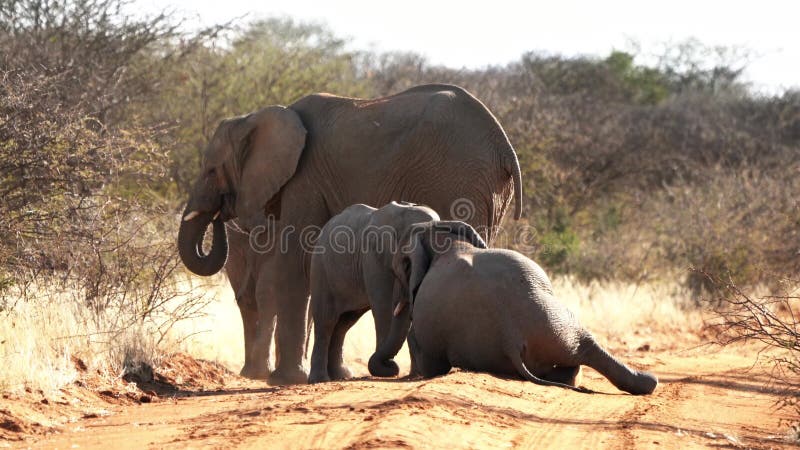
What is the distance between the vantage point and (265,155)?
38.9 feet

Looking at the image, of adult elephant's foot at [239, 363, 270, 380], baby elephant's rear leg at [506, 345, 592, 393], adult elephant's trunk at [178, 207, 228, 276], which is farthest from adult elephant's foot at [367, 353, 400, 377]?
adult elephant's trunk at [178, 207, 228, 276]

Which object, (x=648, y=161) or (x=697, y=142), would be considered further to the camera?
(x=697, y=142)

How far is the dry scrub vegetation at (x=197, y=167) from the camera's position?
10281mm

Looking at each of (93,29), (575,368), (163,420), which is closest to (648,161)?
(93,29)

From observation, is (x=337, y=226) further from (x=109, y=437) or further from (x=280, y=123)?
(x=109, y=437)

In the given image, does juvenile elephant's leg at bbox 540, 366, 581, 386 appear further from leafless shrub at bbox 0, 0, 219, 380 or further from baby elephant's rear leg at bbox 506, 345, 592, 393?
leafless shrub at bbox 0, 0, 219, 380

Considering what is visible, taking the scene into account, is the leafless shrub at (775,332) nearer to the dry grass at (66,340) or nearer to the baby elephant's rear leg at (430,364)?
the baby elephant's rear leg at (430,364)

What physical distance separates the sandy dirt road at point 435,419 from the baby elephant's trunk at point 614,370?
124mm

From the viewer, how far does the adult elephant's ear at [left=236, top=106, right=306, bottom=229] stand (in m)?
11.7

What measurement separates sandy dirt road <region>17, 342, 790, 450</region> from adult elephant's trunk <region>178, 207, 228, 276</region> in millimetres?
3226

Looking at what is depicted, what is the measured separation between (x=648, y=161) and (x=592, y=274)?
10859mm

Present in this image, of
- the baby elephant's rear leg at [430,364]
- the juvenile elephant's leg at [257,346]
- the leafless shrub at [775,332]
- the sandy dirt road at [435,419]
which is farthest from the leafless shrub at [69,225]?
the leafless shrub at [775,332]

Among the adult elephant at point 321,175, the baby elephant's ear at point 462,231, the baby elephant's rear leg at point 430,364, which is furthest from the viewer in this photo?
the adult elephant at point 321,175

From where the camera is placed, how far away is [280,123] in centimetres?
1184
